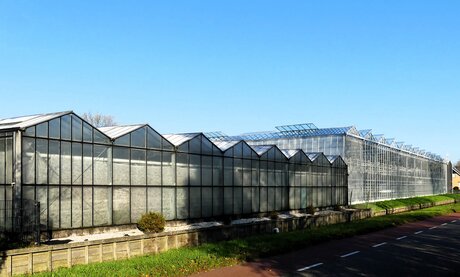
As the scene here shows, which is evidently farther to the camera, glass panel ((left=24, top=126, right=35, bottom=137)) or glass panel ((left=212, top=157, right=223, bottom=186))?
glass panel ((left=212, top=157, right=223, bottom=186))

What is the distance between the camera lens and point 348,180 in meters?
52.8

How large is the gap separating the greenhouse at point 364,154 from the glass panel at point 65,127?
117 ft

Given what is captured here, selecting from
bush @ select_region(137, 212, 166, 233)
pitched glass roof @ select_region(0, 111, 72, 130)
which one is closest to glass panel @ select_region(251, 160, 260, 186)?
bush @ select_region(137, 212, 166, 233)

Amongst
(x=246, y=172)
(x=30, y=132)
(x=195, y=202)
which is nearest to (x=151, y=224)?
(x=195, y=202)

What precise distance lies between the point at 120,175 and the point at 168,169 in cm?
379

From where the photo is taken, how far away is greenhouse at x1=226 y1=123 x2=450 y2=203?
54781 millimetres

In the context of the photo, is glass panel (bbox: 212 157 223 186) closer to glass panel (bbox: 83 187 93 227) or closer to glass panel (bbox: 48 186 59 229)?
glass panel (bbox: 83 187 93 227)

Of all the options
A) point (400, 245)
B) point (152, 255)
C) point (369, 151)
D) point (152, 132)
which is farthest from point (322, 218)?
point (369, 151)

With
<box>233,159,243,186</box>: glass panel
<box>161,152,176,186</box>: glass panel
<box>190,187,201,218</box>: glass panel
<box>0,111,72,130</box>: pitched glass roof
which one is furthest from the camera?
<box>233,159,243,186</box>: glass panel

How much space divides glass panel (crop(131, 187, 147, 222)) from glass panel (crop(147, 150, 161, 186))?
2.65ft

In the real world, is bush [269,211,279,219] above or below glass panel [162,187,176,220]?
below

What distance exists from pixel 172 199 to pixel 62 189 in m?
8.05

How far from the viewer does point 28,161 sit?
21984 millimetres

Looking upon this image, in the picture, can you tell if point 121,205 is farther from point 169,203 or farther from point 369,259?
point 369,259
